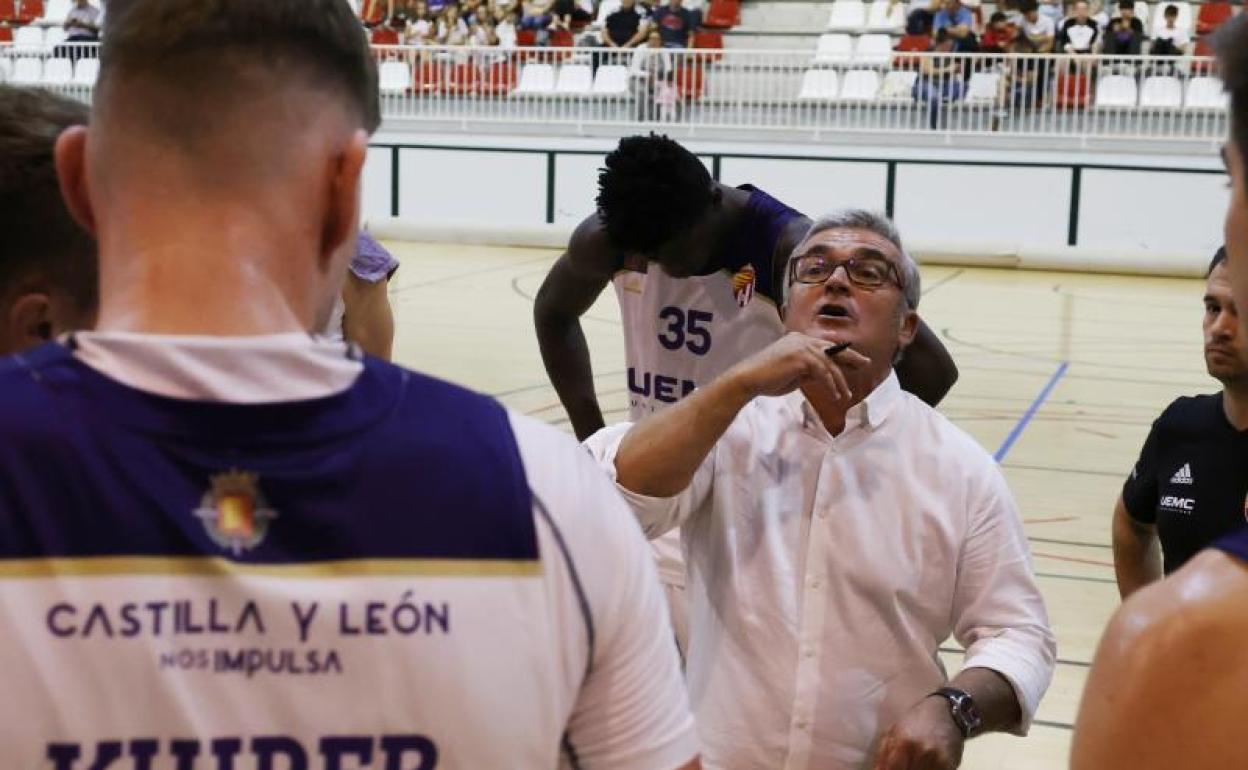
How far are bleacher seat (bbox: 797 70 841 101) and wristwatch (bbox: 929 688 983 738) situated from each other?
17121 mm

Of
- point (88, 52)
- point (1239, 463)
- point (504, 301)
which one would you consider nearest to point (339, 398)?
point (1239, 463)

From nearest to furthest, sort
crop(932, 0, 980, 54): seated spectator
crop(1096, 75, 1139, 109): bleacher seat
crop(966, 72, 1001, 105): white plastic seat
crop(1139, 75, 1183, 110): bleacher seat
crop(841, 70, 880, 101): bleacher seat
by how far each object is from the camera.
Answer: crop(1139, 75, 1183, 110): bleacher seat, crop(1096, 75, 1139, 109): bleacher seat, crop(966, 72, 1001, 105): white plastic seat, crop(932, 0, 980, 54): seated spectator, crop(841, 70, 880, 101): bleacher seat

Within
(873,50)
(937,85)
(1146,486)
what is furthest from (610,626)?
(873,50)

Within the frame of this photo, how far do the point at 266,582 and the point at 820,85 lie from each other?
1888 cm

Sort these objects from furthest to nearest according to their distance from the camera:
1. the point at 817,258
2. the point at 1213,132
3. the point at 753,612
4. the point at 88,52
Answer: the point at 88,52 < the point at 1213,132 < the point at 817,258 < the point at 753,612

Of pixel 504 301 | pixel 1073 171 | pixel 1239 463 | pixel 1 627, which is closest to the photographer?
pixel 1 627

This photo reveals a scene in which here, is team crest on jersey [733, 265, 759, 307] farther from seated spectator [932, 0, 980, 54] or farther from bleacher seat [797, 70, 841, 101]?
bleacher seat [797, 70, 841, 101]

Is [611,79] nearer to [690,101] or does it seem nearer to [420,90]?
[690,101]

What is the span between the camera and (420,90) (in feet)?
66.4

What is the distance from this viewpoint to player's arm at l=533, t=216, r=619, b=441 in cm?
462

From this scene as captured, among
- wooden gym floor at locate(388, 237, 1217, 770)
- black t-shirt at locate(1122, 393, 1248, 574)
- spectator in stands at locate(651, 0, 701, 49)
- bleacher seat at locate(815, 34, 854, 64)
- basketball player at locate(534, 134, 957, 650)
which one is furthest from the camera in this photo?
spectator in stands at locate(651, 0, 701, 49)

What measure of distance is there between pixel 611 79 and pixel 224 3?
19.0m

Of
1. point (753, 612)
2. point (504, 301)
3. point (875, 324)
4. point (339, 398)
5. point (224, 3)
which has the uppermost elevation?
point (224, 3)

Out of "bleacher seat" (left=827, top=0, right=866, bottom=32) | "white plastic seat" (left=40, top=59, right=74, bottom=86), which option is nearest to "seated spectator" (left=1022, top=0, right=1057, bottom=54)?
"bleacher seat" (left=827, top=0, right=866, bottom=32)
